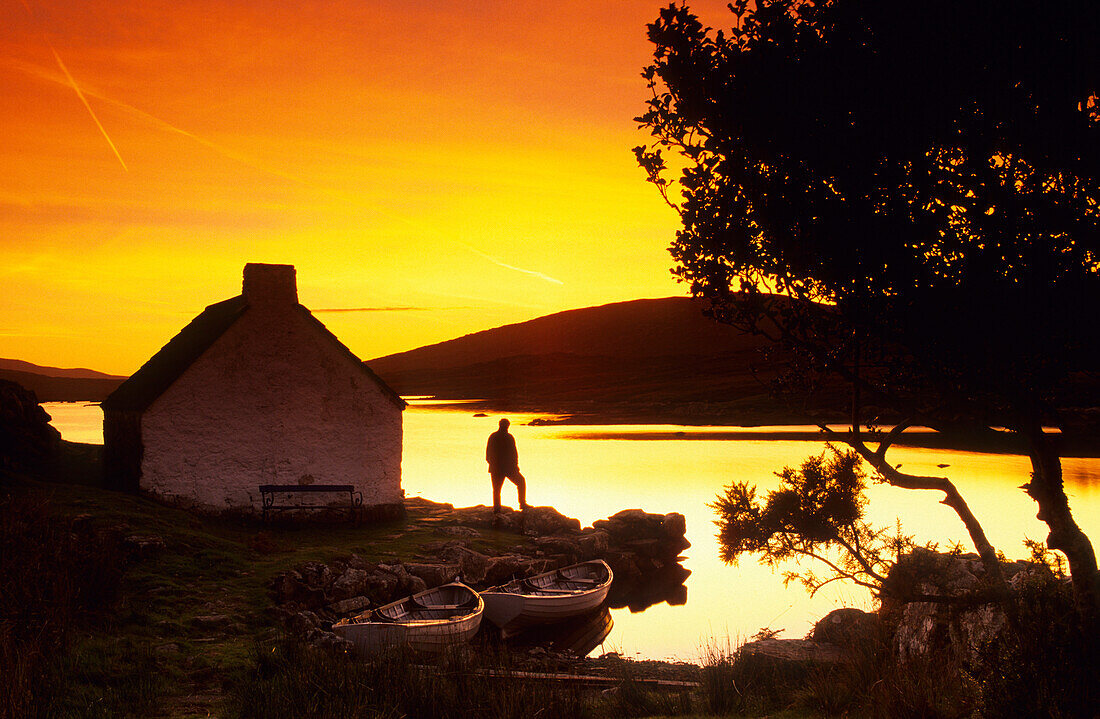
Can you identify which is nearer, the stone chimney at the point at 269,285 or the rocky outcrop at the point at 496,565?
the rocky outcrop at the point at 496,565

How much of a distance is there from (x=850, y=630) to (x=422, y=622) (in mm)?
7155

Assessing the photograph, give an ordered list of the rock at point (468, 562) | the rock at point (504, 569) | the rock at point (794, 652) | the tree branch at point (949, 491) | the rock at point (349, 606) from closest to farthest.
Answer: the tree branch at point (949, 491) → the rock at point (794, 652) → the rock at point (349, 606) → the rock at point (468, 562) → the rock at point (504, 569)

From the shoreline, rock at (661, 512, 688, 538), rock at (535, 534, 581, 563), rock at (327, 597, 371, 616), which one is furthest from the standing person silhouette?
the shoreline

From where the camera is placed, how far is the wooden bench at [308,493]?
23484mm

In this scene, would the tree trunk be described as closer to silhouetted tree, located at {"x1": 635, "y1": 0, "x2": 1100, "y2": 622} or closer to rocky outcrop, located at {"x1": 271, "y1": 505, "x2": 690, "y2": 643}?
silhouetted tree, located at {"x1": 635, "y1": 0, "x2": 1100, "y2": 622}

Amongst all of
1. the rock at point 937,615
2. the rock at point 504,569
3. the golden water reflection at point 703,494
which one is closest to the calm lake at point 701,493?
the golden water reflection at point 703,494

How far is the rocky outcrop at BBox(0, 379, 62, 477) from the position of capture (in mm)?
24141

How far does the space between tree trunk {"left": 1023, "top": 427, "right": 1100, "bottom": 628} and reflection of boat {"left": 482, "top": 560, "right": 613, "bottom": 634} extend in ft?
38.0

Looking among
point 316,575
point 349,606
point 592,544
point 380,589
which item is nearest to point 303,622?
point 349,606

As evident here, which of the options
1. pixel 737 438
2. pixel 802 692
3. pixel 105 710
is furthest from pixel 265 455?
pixel 737 438

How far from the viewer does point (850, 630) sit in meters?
13.7

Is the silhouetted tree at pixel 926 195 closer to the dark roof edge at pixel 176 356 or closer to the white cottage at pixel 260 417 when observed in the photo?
the white cottage at pixel 260 417

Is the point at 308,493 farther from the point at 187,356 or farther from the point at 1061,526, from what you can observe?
the point at 1061,526

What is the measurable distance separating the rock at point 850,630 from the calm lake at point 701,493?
0.42 m
